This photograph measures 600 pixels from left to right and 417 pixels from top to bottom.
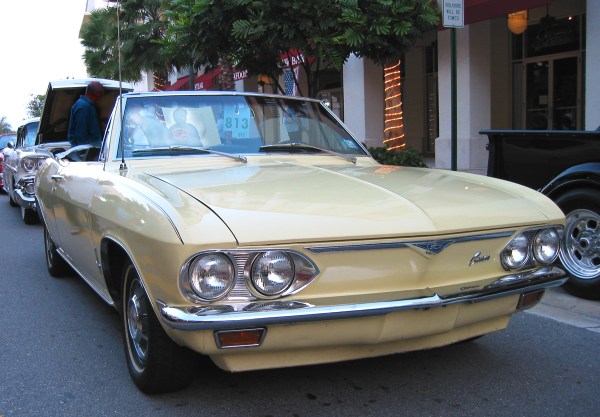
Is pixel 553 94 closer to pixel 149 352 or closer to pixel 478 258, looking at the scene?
pixel 478 258

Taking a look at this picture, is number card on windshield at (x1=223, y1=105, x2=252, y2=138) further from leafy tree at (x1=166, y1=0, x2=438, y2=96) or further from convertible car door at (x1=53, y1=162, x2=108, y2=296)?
leafy tree at (x1=166, y1=0, x2=438, y2=96)

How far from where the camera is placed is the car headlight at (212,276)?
2500 mm

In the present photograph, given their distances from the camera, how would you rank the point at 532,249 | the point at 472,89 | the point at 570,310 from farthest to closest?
the point at 472,89 < the point at 570,310 < the point at 532,249

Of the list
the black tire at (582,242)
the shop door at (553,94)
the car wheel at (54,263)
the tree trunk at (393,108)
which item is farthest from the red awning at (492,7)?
the car wheel at (54,263)

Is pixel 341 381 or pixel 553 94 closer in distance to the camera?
pixel 341 381

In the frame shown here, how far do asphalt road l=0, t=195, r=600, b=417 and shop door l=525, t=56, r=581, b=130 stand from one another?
394 inches

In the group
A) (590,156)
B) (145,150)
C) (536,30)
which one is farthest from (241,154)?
(536,30)

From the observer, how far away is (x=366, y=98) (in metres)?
14.8

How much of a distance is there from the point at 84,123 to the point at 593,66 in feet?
24.7

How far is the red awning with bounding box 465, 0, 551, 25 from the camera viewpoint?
32.7ft

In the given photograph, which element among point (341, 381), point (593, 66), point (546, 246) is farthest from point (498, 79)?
point (341, 381)

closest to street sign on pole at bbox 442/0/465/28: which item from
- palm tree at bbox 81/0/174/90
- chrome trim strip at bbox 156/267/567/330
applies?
chrome trim strip at bbox 156/267/567/330

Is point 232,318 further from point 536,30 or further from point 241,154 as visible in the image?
point 536,30

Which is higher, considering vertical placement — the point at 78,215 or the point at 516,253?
the point at 78,215
